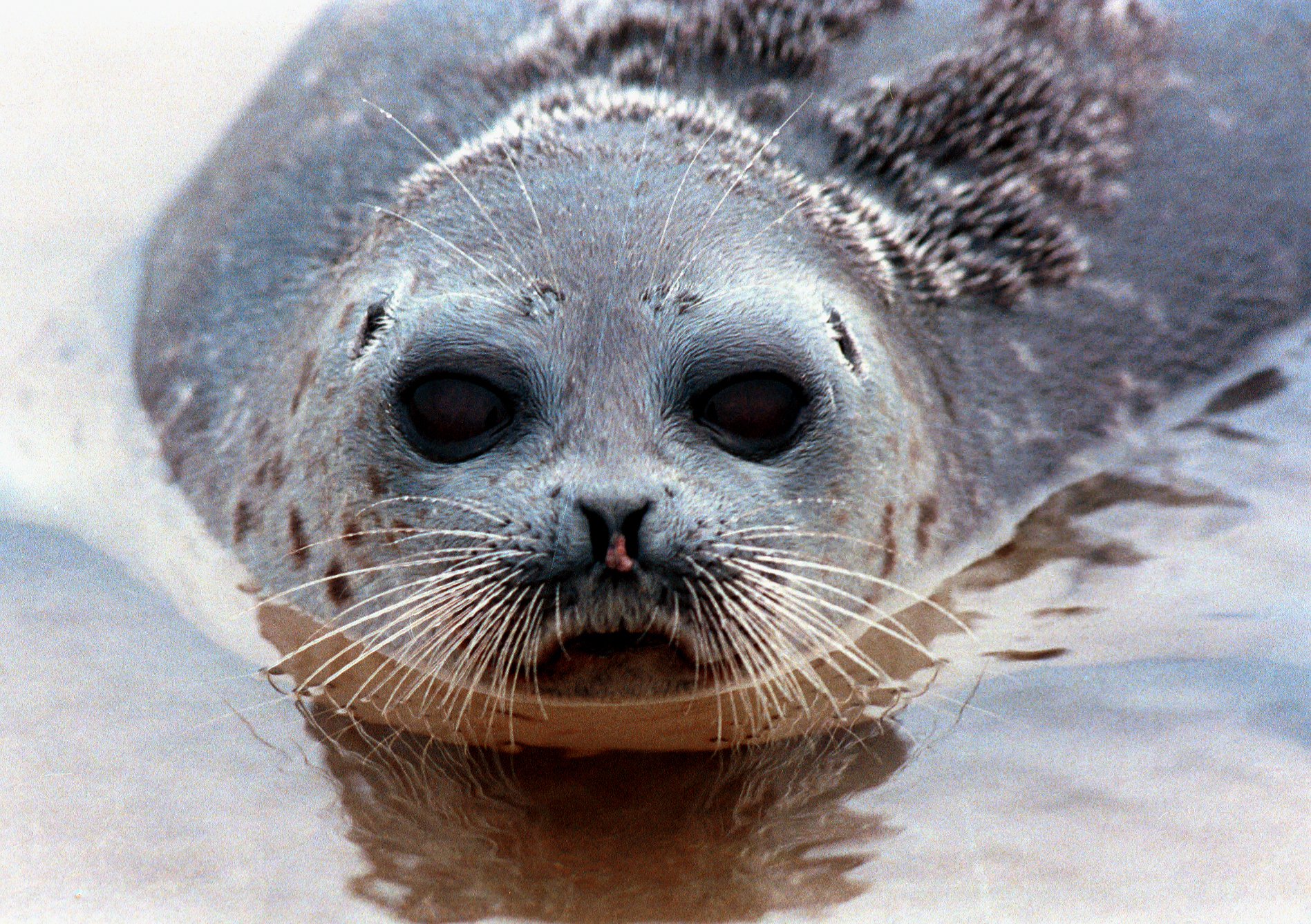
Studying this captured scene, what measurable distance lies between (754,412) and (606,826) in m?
1.06

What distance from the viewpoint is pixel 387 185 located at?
5.58m

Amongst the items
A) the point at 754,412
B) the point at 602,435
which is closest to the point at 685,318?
the point at 754,412

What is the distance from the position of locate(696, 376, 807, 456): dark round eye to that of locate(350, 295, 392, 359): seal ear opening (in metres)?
0.87

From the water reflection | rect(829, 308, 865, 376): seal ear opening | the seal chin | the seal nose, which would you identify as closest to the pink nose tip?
the seal nose

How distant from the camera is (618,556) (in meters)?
3.54

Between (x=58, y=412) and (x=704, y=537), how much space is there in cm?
293

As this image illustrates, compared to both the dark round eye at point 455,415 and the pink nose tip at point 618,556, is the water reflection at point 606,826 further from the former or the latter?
the dark round eye at point 455,415

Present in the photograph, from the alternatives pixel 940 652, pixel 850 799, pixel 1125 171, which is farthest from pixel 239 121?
pixel 850 799

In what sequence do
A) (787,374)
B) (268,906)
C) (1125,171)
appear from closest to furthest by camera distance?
(268,906)
(787,374)
(1125,171)

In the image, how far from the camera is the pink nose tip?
3541 mm

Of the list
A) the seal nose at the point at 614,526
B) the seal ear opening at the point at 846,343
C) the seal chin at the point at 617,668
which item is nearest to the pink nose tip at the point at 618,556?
the seal nose at the point at 614,526

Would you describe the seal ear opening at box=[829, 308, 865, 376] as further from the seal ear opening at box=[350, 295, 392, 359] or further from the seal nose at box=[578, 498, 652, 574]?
the seal ear opening at box=[350, 295, 392, 359]

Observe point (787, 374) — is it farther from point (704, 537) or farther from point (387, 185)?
point (387, 185)

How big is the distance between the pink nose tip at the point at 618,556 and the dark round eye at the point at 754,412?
58cm
